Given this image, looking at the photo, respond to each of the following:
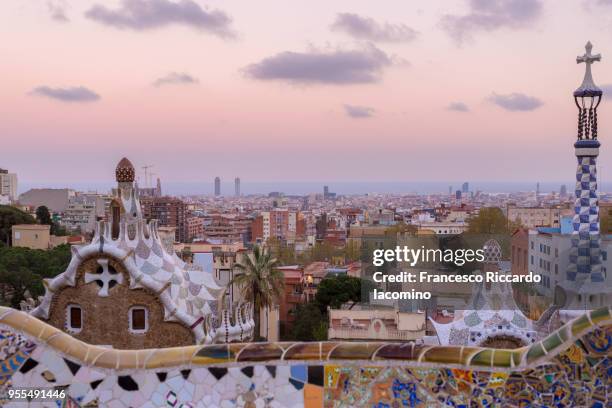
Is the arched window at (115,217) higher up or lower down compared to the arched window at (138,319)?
higher up

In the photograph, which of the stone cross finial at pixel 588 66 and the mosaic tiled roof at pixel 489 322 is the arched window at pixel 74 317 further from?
the stone cross finial at pixel 588 66

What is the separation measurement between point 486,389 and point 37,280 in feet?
59.5

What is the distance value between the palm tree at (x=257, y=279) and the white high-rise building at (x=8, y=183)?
73.4 metres

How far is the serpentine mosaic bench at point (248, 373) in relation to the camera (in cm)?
324

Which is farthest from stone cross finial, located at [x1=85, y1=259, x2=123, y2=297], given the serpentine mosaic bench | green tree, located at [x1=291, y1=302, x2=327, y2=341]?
green tree, located at [x1=291, y1=302, x2=327, y2=341]

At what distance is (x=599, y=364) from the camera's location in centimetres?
312

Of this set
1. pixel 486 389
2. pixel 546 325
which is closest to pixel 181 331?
pixel 546 325

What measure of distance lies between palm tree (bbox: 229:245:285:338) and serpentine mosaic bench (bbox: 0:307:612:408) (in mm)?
13305

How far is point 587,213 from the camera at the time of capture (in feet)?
40.4

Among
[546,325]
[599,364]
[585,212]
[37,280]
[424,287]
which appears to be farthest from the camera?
[37,280]

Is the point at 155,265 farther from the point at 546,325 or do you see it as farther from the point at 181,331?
the point at 546,325

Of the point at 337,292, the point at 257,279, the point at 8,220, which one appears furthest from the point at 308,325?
the point at 8,220

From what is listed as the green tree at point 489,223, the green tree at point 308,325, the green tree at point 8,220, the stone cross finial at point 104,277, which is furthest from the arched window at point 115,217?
the green tree at point 489,223

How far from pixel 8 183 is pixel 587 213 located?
279 ft
